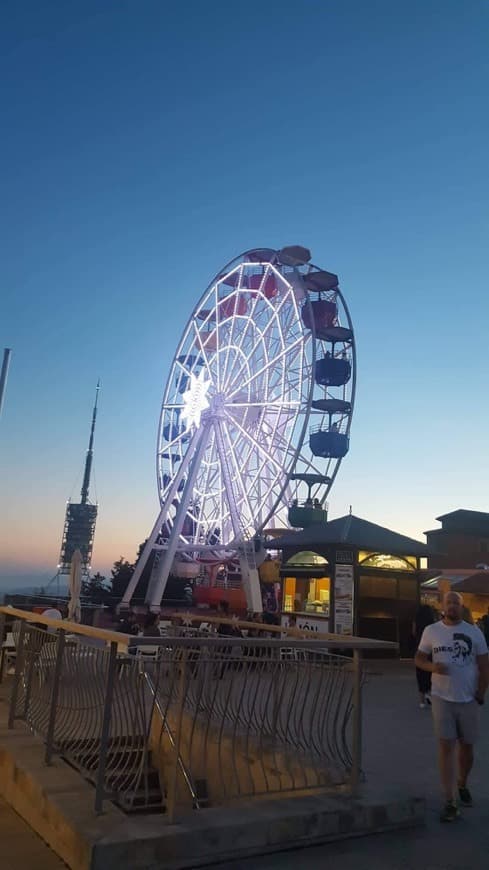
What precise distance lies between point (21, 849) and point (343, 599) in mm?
12134

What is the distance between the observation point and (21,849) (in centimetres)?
402

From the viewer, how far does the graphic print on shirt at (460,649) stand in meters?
5.11

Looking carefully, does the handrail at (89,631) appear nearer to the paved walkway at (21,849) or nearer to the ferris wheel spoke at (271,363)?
the paved walkway at (21,849)

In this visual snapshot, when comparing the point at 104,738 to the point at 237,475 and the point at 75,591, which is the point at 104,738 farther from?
the point at 237,475

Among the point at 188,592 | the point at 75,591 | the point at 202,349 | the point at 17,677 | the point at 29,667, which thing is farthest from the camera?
the point at 188,592

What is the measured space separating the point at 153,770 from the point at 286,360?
20.9m

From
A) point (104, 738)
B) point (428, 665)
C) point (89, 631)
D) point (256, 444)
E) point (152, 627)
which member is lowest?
point (104, 738)

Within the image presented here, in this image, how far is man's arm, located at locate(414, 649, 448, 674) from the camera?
16.8 ft

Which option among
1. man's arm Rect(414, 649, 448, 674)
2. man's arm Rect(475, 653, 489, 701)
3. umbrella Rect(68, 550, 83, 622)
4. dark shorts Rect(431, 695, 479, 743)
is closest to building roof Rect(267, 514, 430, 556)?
umbrella Rect(68, 550, 83, 622)

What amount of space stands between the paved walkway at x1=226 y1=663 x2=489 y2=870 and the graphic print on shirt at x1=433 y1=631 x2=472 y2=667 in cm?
101

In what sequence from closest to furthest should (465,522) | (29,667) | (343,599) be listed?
(29,667) → (343,599) → (465,522)

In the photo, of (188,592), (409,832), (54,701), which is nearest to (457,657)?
(409,832)

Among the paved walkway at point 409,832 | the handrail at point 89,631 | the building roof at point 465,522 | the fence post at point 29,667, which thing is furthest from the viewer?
the building roof at point 465,522

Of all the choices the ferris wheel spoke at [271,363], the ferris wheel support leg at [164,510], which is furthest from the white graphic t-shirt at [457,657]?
the ferris wheel support leg at [164,510]
